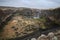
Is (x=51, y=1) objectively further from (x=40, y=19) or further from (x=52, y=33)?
(x=52, y=33)

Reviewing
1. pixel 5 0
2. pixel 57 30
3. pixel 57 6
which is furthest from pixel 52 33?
pixel 5 0

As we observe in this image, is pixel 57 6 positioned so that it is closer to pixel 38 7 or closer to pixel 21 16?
pixel 38 7

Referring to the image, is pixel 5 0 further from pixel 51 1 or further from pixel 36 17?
pixel 51 1

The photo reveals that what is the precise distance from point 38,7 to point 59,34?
37.4 inches

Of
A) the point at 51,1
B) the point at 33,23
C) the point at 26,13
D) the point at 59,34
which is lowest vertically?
the point at 59,34

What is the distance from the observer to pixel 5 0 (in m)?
4.12

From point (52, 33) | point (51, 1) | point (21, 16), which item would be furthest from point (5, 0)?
point (52, 33)

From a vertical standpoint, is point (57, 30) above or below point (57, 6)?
below

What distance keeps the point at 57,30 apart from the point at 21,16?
1075 mm

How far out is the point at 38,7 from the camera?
424cm

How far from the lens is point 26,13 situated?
13.6 ft

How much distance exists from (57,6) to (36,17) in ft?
2.26

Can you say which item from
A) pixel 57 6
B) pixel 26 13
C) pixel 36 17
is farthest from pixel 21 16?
pixel 57 6

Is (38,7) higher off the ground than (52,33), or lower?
higher
